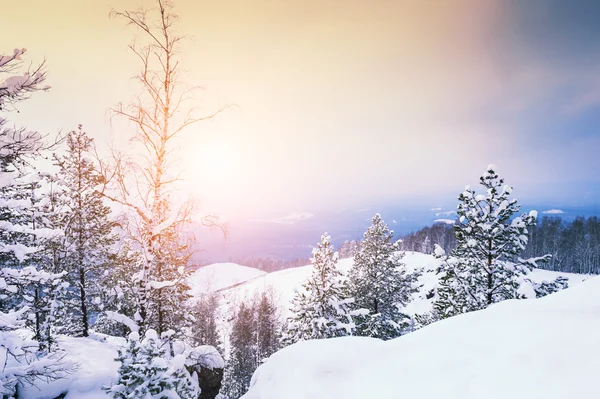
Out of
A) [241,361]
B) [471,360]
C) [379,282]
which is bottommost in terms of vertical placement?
[241,361]

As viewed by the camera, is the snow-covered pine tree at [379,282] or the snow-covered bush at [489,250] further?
the snow-covered pine tree at [379,282]

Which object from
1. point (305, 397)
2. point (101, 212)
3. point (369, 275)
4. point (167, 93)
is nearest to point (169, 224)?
point (167, 93)

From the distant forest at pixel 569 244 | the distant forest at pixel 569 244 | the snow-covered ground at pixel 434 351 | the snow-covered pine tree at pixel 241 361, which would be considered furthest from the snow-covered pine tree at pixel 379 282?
the distant forest at pixel 569 244

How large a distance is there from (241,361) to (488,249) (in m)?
49.1

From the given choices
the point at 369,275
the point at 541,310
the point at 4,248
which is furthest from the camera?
the point at 369,275

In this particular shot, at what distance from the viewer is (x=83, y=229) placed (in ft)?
48.5

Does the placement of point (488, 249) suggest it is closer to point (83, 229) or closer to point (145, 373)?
point (145, 373)

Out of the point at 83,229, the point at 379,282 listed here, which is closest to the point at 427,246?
the point at 379,282

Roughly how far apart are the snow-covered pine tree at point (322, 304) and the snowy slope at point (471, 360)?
1103 centimetres

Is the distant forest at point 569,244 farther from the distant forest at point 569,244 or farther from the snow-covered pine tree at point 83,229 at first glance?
the snow-covered pine tree at point 83,229

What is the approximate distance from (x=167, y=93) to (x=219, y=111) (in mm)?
1863

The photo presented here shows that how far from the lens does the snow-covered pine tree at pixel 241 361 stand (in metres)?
47.2

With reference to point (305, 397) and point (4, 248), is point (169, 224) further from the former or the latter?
point (305, 397)

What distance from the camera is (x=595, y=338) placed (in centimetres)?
361
